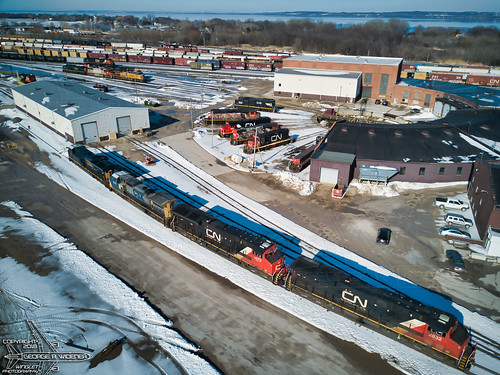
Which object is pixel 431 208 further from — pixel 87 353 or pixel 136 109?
pixel 136 109

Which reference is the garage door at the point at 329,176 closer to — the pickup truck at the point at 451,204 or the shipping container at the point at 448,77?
the pickup truck at the point at 451,204

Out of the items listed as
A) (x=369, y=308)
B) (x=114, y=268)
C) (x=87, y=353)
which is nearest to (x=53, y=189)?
(x=114, y=268)

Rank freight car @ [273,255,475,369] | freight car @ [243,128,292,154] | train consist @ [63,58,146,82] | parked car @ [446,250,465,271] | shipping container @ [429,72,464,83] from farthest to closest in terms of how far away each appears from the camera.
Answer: shipping container @ [429,72,464,83], train consist @ [63,58,146,82], freight car @ [243,128,292,154], parked car @ [446,250,465,271], freight car @ [273,255,475,369]

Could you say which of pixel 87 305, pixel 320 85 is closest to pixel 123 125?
pixel 87 305

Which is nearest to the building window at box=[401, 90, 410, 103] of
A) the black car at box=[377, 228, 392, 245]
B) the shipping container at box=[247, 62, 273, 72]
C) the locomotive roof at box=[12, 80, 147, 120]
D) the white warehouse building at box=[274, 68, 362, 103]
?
the white warehouse building at box=[274, 68, 362, 103]

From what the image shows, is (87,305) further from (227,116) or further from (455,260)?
(227,116)

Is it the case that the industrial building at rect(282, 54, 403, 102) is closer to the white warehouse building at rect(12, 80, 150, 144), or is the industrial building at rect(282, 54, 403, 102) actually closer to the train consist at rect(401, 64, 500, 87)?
the train consist at rect(401, 64, 500, 87)

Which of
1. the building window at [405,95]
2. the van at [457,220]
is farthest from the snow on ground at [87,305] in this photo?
the building window at [405,95]
